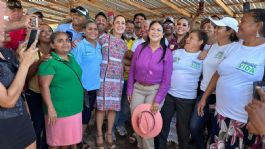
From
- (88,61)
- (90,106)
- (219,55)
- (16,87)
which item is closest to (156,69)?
(219,55)

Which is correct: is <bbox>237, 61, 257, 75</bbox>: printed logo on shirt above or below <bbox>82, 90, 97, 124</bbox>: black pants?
above

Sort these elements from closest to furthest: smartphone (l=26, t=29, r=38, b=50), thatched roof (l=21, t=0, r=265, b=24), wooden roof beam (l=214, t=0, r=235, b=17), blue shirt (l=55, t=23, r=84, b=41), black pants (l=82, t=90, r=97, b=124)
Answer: smartphone (l=26, t=29, r=38, b=50)
black pants (l=82, t=90, r=97, b=124)
blue shirt (l=55, t=23, r=84, b=41)
wooden roof beam (l=214, t=0, r=235, b=17)
thatched roof (l=21, t=0, r=265, b=24)

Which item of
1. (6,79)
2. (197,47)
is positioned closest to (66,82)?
(6,79)

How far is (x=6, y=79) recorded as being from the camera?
5.73 feet

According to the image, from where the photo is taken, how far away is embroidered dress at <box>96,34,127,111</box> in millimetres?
3559

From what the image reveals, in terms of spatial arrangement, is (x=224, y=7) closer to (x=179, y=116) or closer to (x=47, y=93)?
(x=179, y=116)

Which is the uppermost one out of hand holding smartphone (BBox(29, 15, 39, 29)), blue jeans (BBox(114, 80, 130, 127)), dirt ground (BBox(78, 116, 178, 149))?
hand holding smartphone (BBox(29, 15, 39, 29))

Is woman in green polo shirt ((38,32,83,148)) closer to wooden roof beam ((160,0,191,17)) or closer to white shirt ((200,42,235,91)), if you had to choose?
white shirt ((200,42,235,91))

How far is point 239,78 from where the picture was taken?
2439 millimetres

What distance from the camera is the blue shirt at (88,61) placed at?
3342 millimetres

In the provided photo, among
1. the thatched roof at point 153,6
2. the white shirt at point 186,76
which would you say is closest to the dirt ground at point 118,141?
the white shirt at point 186,76

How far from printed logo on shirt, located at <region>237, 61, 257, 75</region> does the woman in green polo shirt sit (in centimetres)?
164

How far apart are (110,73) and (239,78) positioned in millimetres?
1694

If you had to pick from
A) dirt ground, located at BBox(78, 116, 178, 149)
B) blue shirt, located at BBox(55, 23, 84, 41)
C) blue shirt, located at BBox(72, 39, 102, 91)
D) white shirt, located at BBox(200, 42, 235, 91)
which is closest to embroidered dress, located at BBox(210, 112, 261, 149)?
white shirt, located at BBox(200, 42, 235, 91)
